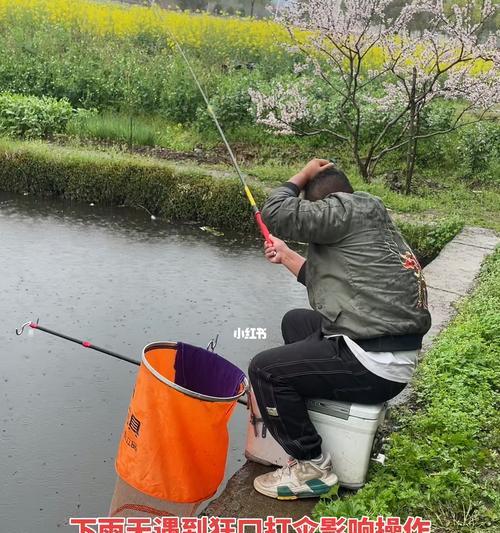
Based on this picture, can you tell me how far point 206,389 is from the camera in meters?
3.09

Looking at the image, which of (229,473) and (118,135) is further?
(118,135)

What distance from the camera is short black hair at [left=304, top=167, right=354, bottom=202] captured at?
2.79 m

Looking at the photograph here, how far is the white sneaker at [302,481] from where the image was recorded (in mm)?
2732

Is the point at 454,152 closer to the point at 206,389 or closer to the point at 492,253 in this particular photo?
the point at 492,253

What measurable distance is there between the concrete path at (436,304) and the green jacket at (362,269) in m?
0.76

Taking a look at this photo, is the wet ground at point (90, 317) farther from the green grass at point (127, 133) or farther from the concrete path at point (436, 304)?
the green grass at point (127, 133)

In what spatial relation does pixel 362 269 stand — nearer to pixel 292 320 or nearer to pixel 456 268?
pixel 292 320

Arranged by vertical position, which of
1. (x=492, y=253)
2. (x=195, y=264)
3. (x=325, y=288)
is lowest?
(x=195, y=264)

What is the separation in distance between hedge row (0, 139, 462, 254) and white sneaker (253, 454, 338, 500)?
4.32 m

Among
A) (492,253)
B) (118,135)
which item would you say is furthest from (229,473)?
(118,135)

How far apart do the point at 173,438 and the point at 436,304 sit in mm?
2740

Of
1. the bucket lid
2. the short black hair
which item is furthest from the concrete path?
the short black hair

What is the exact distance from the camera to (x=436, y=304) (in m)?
4.81

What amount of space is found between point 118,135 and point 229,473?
6826 mm
